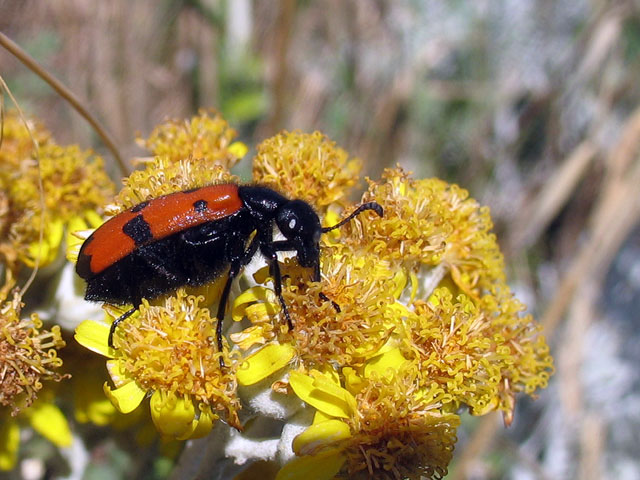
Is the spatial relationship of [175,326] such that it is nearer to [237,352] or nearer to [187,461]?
[237,352]

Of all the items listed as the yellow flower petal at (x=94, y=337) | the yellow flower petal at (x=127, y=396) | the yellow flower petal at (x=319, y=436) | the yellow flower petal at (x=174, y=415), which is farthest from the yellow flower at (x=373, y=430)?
the yellow flower petal at (x=94, y=337)

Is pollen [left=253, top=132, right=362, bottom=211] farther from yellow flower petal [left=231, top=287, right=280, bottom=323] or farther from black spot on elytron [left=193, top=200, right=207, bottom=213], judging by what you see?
yellow flower petal [left=231, top=287, right=280, bottom=323]

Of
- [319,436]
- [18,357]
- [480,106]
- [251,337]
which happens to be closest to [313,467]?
[319,436]

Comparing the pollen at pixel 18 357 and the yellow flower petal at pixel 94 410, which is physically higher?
the pollen at pixel 18 357

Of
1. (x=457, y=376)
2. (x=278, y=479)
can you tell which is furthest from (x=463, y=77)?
(x=278, y=479)

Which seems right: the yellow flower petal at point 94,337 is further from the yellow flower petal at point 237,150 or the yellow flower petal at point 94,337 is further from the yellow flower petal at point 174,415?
the yellow flower petal at point 237,150

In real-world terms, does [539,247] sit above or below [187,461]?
below
